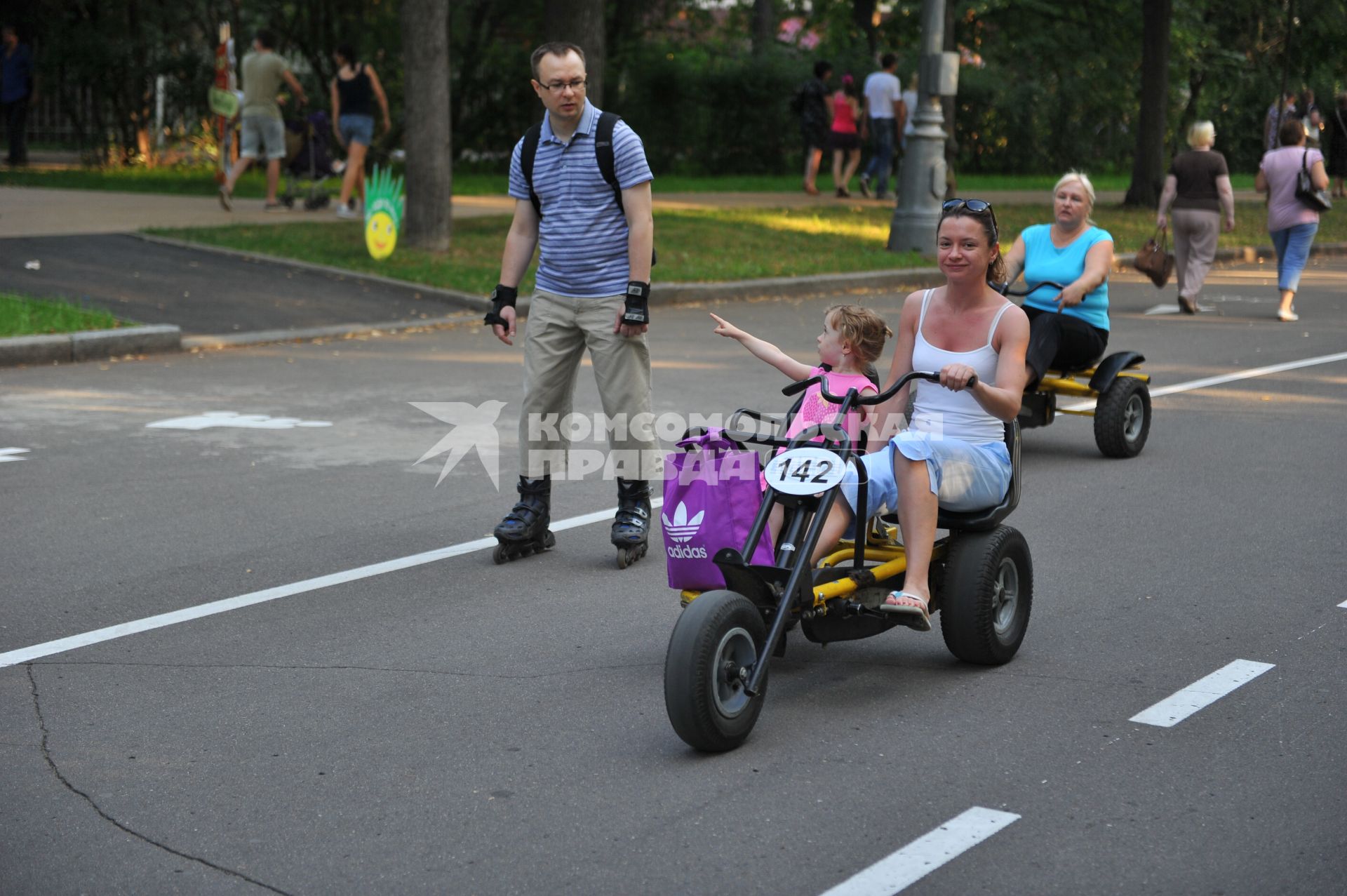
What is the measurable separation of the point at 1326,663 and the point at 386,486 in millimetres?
4460

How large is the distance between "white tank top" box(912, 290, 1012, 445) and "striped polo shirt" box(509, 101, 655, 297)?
1725mm

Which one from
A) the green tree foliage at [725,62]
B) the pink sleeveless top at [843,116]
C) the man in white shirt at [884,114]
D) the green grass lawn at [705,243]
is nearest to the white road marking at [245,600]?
the green grass lawn at [705,243]

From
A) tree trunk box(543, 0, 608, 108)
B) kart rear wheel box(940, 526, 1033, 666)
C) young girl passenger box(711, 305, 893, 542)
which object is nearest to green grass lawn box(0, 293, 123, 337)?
tree trunk box(543, 0, 608, 108)

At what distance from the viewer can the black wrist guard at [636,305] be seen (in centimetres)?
661

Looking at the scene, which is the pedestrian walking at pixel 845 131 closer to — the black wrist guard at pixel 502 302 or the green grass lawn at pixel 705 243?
the green grass lawn at pixel 705 243

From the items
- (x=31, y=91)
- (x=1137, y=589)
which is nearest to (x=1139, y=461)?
(x=1137, y=589)

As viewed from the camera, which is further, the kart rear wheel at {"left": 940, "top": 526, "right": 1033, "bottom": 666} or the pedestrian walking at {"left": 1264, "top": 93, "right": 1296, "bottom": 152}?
the pedestrian walking at {"left": 1264, "top": 93, "right": 1296, "bottom": 152}

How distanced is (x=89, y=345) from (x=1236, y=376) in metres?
8.16

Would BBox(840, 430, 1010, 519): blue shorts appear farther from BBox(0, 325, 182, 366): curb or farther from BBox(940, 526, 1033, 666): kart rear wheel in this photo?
BBox(0, 325, 182, 366): curb

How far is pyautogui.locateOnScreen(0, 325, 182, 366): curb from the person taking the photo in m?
11.5

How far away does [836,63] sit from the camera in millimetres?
34344

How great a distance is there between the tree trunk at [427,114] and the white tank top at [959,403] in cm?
1108

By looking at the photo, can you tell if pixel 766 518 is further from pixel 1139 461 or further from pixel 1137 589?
pixel 1139 461

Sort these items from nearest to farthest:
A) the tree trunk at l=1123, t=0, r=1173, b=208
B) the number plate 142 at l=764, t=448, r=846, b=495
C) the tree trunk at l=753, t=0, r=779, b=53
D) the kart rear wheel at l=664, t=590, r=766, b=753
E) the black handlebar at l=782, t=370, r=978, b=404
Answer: the kart rear wheel at l=664, t=590, r=766, b=753 → the number plate 142 at l=764, t=448, r=846, b=495 → the black handlebar at l=782, t=370, r=978, b=404 → the tree trunk at l=1123, t=0, r=1173, b=208 → the tree trunk at l=753, t=0, r=779, b=53
